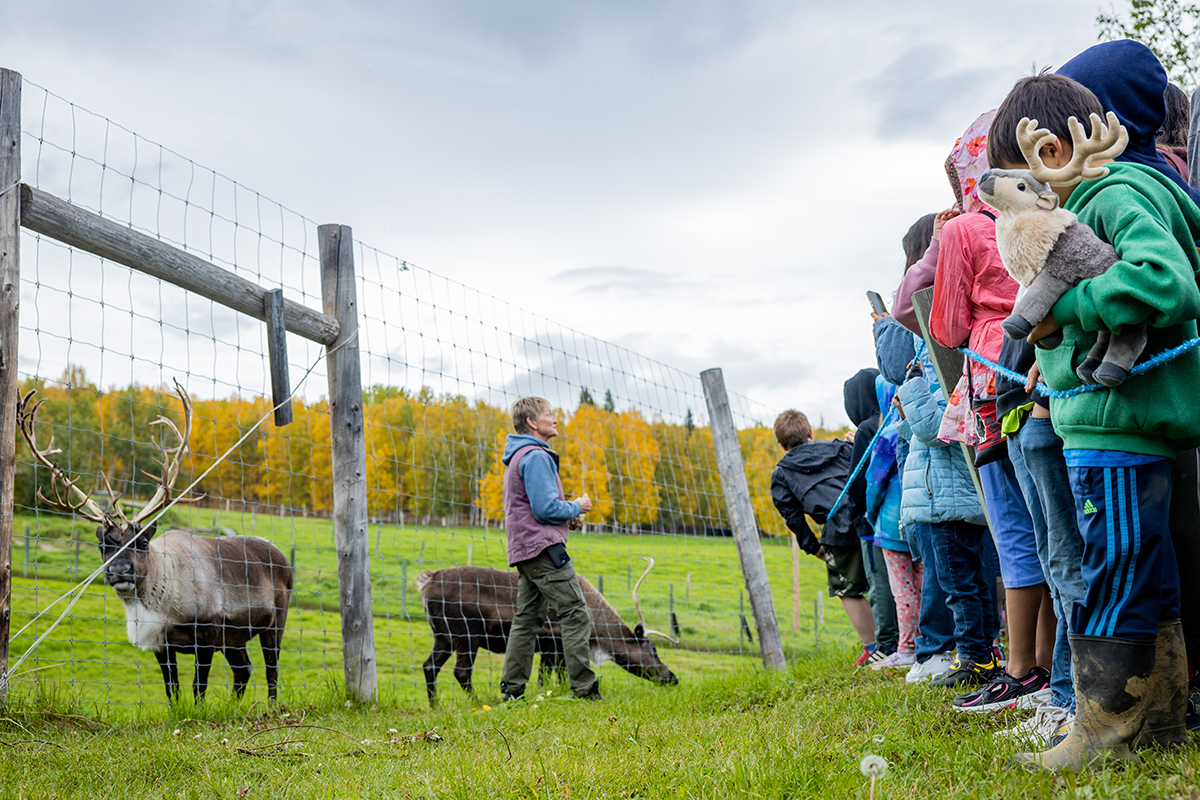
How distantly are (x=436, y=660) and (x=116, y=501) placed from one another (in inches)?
114

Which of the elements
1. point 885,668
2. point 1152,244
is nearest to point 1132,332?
point 1152,244

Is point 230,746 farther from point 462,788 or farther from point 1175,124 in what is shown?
point 1175,124

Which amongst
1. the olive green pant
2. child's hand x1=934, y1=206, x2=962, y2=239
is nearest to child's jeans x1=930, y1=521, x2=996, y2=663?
child's hand x1=934, y1=206, x2=962, y2=239

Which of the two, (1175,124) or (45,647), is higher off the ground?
(1175,124)

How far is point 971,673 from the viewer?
3.14 m

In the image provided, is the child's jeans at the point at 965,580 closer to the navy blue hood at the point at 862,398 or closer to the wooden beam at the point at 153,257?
the navy blue hood at the point at 862,398

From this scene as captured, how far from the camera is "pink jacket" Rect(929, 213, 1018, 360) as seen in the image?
2.74m

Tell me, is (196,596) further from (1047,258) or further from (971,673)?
(1047,258)

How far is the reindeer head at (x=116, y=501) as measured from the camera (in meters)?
4.11

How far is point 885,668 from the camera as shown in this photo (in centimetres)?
421

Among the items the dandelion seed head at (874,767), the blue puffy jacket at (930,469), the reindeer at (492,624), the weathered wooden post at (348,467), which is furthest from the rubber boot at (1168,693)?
the reindeer at (492,624)

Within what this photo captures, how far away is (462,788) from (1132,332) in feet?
6.54

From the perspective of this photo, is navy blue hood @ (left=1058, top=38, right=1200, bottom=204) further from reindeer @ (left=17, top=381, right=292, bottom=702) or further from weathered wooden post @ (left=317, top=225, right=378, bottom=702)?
reindeer @ (left=17, top=381, right=292, bottom=702)

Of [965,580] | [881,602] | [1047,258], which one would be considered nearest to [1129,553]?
[1047,258]
